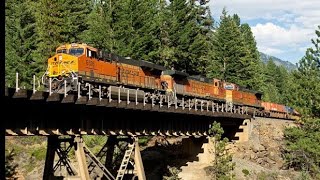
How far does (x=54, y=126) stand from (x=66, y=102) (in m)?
1.72

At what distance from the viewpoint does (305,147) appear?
4656 centimetres

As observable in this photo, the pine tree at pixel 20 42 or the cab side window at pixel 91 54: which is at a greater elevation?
the pine tree at pixel 20 42

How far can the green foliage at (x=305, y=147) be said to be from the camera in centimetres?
4647

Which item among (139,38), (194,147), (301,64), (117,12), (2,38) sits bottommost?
(194,147)

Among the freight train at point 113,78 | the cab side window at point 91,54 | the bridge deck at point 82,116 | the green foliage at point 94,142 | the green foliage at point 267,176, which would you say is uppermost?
the cab side window at point 91,54

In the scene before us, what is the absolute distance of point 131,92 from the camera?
107ft

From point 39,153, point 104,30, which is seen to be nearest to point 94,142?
point 39,153

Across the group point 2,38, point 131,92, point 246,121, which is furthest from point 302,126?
point 2,38

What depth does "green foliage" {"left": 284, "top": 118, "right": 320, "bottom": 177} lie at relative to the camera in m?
46.5

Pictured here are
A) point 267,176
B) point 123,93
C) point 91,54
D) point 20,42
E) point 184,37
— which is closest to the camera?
point 91,54

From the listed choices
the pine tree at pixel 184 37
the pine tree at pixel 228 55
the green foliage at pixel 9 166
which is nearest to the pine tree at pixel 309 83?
the pine tree at pixel 184 37

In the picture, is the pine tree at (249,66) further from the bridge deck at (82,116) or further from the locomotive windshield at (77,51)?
the locomotive windshield at (77,51)

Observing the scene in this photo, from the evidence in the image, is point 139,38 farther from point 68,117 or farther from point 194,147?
point 68,117

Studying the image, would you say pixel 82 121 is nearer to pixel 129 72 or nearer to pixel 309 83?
pixel 129 72
